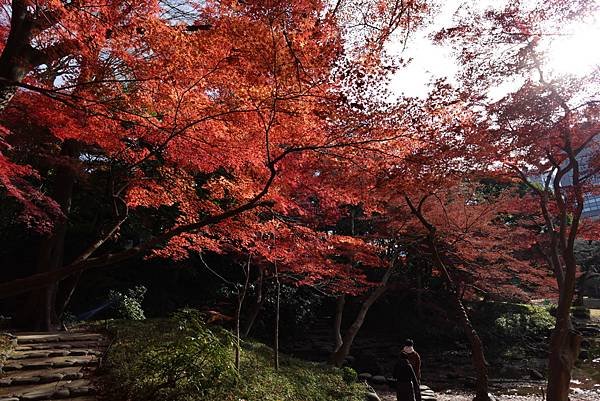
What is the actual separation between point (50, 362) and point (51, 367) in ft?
0.41

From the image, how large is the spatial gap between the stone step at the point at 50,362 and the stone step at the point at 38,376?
13 centimetres

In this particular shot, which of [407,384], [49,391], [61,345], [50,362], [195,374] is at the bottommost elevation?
[49,391]

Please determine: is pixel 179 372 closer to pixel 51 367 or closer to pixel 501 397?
pixel 51 367

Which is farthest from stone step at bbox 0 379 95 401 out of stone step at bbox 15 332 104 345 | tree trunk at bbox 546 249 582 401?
tree trunk at bbox 546 249 582 401

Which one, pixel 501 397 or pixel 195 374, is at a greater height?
pixel 195 374

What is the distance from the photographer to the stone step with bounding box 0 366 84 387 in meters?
5.86

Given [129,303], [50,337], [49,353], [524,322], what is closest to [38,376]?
[49,353]

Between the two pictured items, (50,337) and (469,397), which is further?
(469,397)

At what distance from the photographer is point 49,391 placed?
18.1 ft

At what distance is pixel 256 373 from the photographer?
8.34 m

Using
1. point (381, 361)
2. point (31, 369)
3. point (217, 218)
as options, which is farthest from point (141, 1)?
point (381, 361)

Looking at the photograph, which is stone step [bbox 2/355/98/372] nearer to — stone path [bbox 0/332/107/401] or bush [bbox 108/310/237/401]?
stone path [bbox 0/332/107/401]

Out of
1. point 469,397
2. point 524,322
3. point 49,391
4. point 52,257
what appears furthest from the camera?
point 524,322

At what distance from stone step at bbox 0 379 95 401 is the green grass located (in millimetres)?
347
